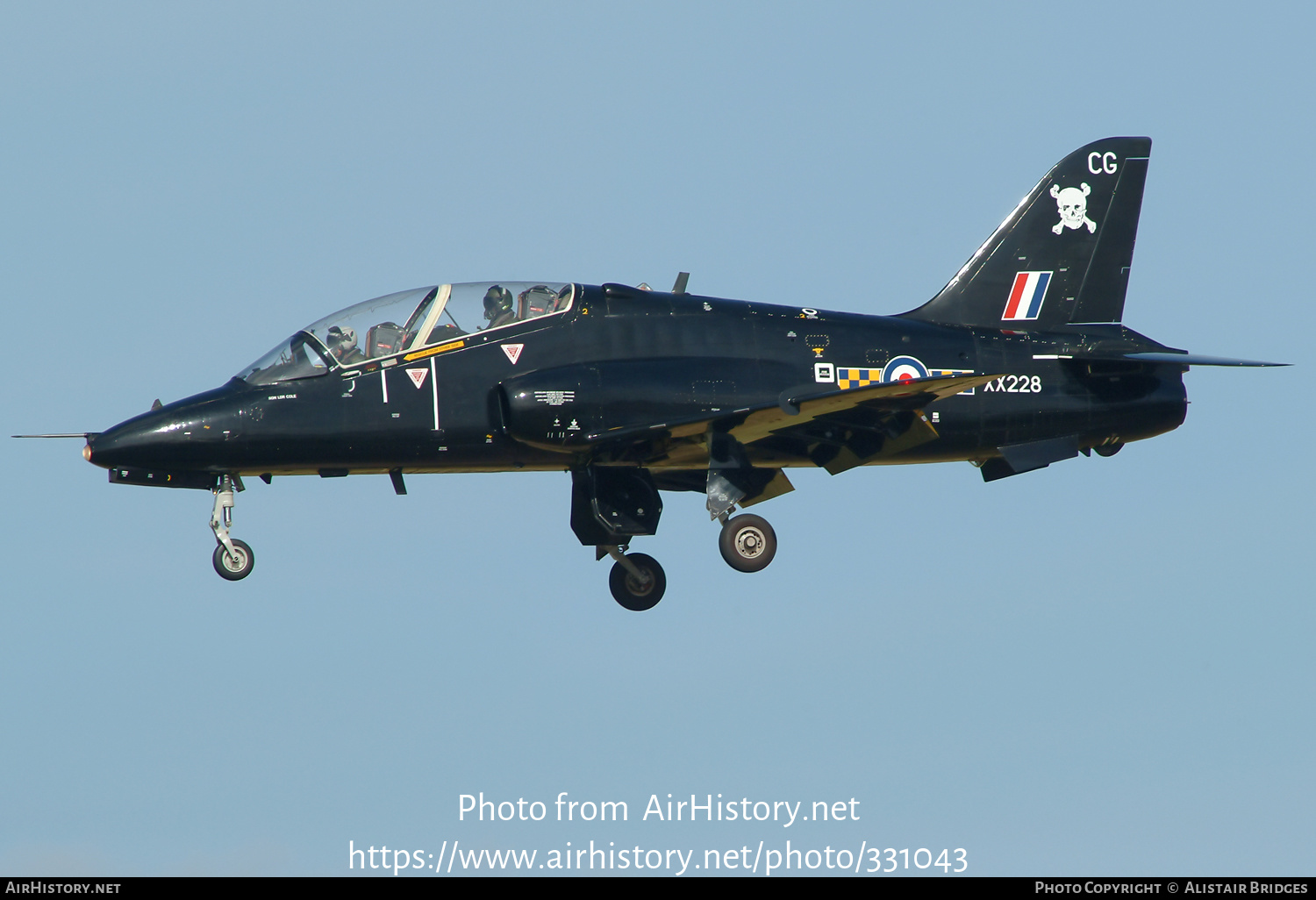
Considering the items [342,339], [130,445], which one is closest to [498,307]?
[342,339]

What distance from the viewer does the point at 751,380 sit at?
2531 centimetres

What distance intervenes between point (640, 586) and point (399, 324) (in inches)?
224

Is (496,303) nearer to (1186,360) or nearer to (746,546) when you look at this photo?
(746,546)

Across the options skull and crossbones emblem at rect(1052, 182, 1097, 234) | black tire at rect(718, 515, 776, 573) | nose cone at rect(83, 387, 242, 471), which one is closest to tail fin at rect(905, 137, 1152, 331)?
skull and crossbones emblem at rect(1052, 182, 1097, 234)

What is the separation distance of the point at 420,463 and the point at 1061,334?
10101 millimetres

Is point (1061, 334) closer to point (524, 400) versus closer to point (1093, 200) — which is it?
point (1093, 200)

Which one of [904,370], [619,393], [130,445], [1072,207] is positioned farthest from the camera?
[1072,207]

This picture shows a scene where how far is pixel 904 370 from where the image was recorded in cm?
2611

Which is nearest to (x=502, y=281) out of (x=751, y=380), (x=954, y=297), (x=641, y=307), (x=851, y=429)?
(x=641, y=307)

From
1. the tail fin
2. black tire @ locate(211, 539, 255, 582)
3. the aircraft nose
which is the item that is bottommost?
black tire @ locate(211, 539, 255, 582)

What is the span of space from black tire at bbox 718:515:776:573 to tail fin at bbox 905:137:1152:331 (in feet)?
16.1

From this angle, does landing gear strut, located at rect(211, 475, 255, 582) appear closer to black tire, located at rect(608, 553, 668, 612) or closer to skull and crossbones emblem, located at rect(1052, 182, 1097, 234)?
black tire, located at rect(608, 553, 668, 612)

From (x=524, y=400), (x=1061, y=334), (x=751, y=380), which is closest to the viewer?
(x=524, y=400)

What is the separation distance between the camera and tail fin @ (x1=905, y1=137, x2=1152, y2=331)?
28141 millimetres
